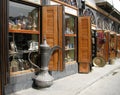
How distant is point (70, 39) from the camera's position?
46.7ft

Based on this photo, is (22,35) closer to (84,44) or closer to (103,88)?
Result: (103,88)

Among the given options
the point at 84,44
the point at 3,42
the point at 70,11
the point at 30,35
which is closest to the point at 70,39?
the point at 84,44

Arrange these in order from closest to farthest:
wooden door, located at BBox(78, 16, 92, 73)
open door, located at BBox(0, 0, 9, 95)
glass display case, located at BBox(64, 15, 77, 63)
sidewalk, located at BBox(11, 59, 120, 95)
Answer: open door, located at BBox(0, 0, 9, 95) < sidewalk, located at BBox(11, 59, 120, 95) < glass display case, located at BBox(64, 15, 77, 63) < wooden door, located at BBox(78, 16, 92, 73)

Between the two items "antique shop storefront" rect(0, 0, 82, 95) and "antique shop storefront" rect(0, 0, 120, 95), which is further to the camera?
"antique shop storefront" rect(0, 0, 82, 95)

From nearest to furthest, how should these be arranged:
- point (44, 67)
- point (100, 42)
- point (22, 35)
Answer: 1. point (44, 67)
2. point (22, 35)
3. point (100, 42)

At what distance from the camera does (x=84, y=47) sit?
14.2 m

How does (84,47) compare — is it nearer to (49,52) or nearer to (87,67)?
(87,67)

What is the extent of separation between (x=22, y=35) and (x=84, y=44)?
4.73 m

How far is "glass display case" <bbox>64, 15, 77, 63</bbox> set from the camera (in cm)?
1384

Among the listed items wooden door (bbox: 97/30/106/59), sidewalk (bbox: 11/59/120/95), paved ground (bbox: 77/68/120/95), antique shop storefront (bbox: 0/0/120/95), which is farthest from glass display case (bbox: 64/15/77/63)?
wooden door (bbox: 97/30/106/59)

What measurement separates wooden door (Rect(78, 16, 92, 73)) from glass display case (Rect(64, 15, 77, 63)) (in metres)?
0.31

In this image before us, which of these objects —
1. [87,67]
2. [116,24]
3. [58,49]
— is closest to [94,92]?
[58,49]

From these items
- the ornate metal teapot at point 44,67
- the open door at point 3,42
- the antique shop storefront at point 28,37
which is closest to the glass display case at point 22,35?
the antique shop storefront at point 28,37

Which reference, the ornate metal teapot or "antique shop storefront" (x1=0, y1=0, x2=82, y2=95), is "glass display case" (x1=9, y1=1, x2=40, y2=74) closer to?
"antique shop storefront" (x1=0, y1=0, x2=82, y2=95)
